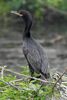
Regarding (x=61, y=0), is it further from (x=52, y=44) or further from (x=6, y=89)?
(x=6, y=89)

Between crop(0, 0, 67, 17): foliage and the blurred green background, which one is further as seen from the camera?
crop(0, 0, 67, 17): foliage

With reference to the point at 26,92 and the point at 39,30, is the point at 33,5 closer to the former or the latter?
the point at 39,30

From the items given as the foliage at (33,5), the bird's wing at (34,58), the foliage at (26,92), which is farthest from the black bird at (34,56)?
the foliage at (33,5)

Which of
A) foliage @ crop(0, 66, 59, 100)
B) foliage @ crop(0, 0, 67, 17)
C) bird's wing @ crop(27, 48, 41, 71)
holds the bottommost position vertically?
foliage @ crop(0, 0, 67, 17)

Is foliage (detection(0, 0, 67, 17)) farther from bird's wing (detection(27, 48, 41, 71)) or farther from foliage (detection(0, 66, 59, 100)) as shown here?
foliage (detection(0, 66, 59, 100))

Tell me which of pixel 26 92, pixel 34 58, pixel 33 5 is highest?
pixel 26 92

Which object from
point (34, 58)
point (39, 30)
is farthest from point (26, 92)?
point (39, 30)

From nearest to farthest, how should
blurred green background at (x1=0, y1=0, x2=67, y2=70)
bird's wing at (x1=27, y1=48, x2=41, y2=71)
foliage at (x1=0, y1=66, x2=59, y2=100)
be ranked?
foliage at (x1=0, y1=66, x2=59, y2=100) < bird's wing at (x1=27, y1=48, x2=41, y2=71) < blurred green background at (x1=0, y1=0, x2=67, y2=70)

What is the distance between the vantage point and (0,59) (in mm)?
21484

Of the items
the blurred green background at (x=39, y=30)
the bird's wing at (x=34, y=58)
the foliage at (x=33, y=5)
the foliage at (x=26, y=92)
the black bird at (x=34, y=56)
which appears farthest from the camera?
the foliage at (x=33, y=5)

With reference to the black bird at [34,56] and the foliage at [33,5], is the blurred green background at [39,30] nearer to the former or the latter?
the foliage at [33,5]

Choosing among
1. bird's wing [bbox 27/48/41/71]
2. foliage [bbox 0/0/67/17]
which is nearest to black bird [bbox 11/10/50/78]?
bird's wing [bbox 27/48/41/71]

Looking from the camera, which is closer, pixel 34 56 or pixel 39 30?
pixel 34 56

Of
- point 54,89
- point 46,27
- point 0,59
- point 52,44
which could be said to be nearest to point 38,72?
point 54,89
